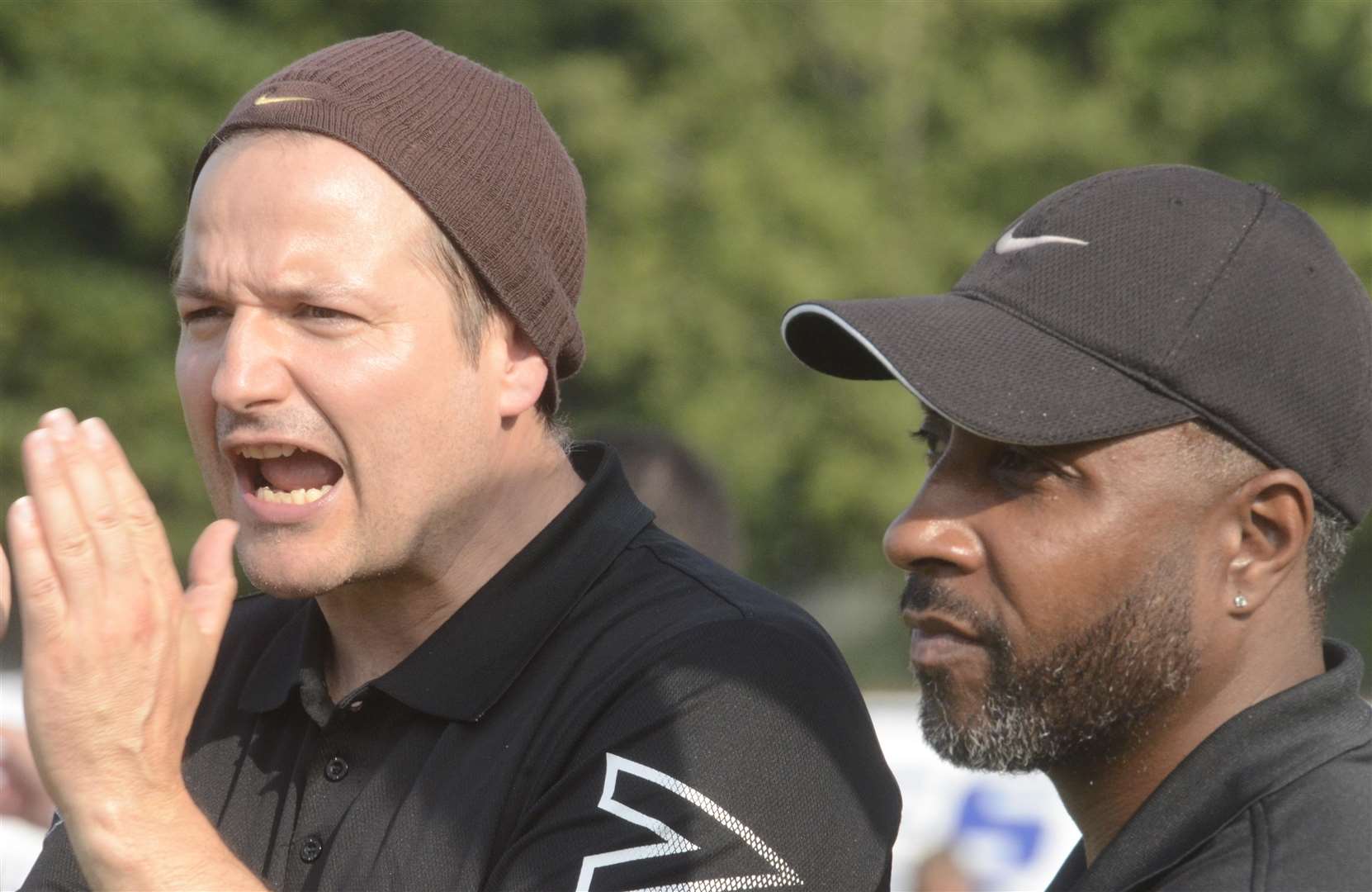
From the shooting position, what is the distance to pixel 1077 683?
2.27m

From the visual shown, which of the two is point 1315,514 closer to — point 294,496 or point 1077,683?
point 1077,683

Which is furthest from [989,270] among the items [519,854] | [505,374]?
[519,854]

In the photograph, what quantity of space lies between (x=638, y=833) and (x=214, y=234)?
111 centimetres

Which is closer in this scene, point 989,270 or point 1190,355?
point 1190,355

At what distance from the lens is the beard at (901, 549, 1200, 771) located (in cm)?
222

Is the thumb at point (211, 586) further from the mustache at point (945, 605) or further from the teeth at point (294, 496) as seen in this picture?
the mustache at point (945, 605)

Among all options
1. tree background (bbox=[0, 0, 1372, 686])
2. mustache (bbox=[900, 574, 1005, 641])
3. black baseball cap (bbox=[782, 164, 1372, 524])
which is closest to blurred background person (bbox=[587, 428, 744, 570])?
mustache (bbox=[900, 574, 1005, 641])

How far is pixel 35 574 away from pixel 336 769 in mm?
693

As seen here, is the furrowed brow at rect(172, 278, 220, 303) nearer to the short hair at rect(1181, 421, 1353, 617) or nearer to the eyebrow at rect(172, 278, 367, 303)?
the eyebrow at rect(172, 278, 367, 303)

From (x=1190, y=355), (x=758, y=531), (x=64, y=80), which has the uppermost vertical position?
(x=1190, y=355)

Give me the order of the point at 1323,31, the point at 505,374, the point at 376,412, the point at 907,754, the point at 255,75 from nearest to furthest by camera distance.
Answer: the point at 376,412 → the point at 505,374 → the point at 907,754 → the point at 255,75 → the point at 1323,31

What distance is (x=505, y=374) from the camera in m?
2.84

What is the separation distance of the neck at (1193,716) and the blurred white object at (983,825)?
11.4 feet

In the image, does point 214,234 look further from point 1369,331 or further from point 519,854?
point 1369,331
